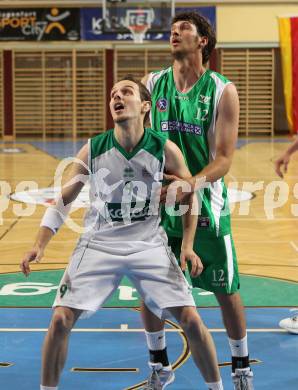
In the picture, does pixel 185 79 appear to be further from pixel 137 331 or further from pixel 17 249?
pixel 17 249

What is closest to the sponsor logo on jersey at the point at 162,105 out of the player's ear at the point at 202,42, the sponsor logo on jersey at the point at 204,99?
the sponsor logo on jersey at the point at 204,99

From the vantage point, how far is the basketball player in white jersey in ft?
11.8

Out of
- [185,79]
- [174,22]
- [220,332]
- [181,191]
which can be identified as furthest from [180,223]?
[220,332]

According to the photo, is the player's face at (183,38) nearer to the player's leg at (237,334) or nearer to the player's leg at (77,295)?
the player's leg at (77,295)

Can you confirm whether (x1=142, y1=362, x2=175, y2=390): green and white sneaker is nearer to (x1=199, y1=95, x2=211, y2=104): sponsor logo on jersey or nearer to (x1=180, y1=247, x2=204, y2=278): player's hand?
(x1=180, y1=247, x2=204, y2=278): player's hand

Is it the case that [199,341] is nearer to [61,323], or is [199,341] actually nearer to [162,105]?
[61,323]

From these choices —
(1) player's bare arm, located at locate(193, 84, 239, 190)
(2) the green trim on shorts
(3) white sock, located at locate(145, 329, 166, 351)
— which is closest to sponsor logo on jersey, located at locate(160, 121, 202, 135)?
(1) player's bare arm, located at locate(193, 84, 239, 190)

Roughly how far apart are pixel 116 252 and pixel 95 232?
168 millimetres

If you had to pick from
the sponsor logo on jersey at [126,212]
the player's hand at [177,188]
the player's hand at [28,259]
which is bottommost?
the player's hand at [28,259]

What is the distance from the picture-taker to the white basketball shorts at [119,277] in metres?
3.59

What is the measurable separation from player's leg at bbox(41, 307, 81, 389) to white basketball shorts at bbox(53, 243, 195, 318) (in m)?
0.07

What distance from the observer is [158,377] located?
14.1 feet

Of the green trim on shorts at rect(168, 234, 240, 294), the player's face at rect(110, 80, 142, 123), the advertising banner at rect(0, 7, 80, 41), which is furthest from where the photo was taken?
the advertising banner at rect(0, 7, 80, 41)

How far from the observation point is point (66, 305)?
3527mm
